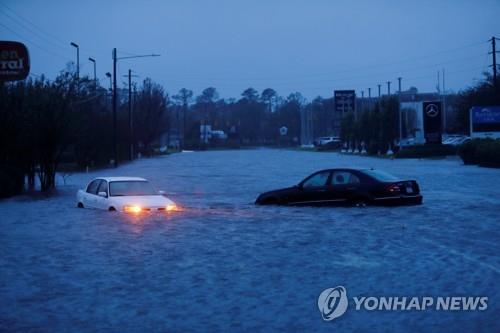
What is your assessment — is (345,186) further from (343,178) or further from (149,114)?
(149,114)

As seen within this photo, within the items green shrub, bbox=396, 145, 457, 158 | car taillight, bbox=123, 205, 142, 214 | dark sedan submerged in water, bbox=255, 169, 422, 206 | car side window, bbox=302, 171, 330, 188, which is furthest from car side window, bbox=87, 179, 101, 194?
green shrub, bbox=396, 145, 457, 158

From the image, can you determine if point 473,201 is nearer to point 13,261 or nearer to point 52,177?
point 13,261

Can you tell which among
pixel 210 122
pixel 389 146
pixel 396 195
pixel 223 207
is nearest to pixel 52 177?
pixel 223 207

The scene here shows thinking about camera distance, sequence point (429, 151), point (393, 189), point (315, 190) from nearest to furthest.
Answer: point (393, 189) → point (315, 190) → point (429, 151)

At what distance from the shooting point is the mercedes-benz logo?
74.8 m

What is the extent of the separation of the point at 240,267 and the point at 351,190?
10132 millimetres

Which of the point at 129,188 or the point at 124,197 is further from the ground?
the point at 129,188

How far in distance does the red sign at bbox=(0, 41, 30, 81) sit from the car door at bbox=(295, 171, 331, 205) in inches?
478

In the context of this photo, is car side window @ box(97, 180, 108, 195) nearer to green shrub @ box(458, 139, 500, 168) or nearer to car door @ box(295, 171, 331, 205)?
car door @ box(295, 171, 331, 205)

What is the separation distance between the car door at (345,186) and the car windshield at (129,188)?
16.5ft

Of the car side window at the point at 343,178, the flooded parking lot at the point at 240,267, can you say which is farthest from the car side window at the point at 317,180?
the flooded parking lot at the point at 240,267

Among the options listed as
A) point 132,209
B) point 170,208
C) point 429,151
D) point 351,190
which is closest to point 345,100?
point 429,151

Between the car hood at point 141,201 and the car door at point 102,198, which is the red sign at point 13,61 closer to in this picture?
the car hood at point 141,201

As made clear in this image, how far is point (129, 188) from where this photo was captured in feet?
69.6
